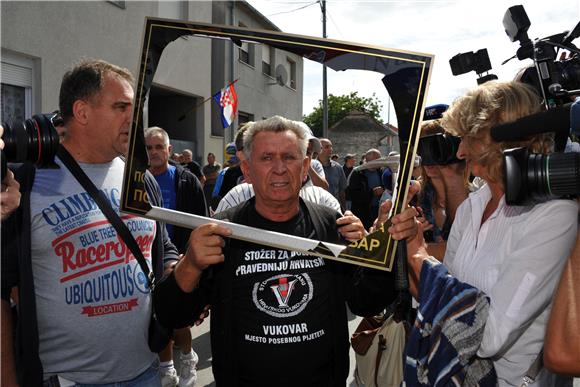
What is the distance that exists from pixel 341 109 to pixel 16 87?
6.92 meters

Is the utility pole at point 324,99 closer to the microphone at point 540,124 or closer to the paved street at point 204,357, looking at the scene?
the microphone at point 540,124

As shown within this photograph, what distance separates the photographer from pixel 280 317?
1.98m

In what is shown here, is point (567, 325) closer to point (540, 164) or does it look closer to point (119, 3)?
point (540, 164)

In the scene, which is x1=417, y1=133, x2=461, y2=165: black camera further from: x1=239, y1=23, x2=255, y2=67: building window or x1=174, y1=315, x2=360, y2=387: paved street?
x1=174, y1=315, x2=360, y2=387: paved street

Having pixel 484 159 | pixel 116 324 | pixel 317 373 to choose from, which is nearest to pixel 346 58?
pixel 484 159

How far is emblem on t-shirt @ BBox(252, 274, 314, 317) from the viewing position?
1987mm

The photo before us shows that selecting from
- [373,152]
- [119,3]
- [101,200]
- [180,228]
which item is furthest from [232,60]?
[119,3]

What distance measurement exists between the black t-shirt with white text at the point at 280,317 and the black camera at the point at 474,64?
1.08 metres

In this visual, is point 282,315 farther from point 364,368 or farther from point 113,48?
point 113,48

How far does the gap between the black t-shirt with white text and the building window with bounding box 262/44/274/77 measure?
71 centimetres

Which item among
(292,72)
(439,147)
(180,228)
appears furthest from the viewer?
(180,228)

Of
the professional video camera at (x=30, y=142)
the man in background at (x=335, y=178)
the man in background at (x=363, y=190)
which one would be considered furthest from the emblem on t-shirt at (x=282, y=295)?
the man in background at (x=335, y=178)

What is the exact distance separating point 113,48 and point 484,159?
748cm

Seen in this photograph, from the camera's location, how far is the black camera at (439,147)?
7.47 feet
